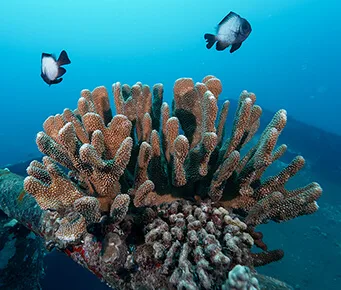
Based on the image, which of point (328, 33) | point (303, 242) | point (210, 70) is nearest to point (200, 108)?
point (303, 242)

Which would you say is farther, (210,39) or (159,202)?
(210,39)

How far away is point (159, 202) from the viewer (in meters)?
2.36

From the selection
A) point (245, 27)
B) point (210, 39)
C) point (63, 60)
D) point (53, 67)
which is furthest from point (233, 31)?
point (53, 67)

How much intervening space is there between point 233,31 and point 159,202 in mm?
2180

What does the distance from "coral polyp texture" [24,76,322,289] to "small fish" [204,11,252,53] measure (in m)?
0.69

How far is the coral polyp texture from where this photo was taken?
173 cm

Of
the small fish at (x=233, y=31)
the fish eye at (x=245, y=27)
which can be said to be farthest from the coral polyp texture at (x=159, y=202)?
the fish eye at (x=245, y=27)

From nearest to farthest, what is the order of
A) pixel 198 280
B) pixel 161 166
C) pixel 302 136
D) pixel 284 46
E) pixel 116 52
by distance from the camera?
pixel 198 280, pixel 161 166, pixel 302 136, pixel 284 46, pixel 116 52

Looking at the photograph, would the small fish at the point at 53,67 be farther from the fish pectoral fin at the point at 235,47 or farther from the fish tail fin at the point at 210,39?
the fish pectoral fin at the point at 235,47

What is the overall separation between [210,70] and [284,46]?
3965 centimetres

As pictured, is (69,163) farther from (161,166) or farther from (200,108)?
(200,108)

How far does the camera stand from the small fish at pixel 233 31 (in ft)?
9.37

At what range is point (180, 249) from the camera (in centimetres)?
179

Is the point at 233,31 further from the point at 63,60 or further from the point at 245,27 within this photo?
the point at 63,60
